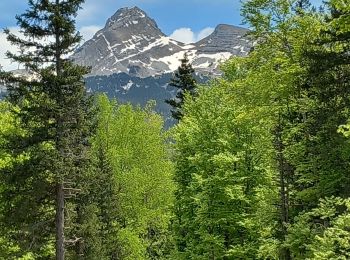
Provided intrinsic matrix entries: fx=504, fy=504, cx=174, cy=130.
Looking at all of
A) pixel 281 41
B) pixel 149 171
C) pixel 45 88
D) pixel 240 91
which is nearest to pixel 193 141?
pixel 240 91

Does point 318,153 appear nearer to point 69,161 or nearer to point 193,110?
point 69,161

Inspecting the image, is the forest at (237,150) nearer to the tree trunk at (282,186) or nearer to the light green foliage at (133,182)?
the tree trunk at (282,186)

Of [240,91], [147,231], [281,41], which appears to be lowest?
[147,231]

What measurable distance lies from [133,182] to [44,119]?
68.6ft

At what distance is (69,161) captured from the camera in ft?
64.5

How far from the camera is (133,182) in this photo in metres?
40.2

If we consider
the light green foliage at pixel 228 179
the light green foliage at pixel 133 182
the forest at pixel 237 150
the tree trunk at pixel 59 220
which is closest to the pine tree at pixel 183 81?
the light green foliage at pixel 133 182

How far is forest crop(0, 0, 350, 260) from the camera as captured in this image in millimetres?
17172

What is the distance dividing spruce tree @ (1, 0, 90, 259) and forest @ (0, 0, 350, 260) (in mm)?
47

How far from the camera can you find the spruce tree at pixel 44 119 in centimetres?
1942

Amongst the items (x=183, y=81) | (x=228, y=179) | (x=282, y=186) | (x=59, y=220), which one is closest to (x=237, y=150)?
(x=228, y=179)

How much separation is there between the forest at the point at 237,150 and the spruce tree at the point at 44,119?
0.15 feet

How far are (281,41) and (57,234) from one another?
1221 cm

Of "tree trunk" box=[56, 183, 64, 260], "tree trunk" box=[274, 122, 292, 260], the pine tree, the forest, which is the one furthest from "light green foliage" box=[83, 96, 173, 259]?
"tree trunk" box=[274, 122, 292, 260]
